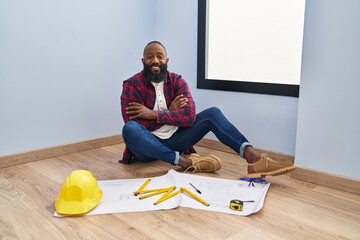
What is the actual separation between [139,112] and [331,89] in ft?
3.12

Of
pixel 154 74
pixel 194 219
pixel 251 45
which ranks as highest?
pixel 251 45

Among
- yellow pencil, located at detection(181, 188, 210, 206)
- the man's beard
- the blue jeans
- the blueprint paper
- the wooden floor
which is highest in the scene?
the man's beard

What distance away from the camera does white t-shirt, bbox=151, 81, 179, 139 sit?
1716 millimetres

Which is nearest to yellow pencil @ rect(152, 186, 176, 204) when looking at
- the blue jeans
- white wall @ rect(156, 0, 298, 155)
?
the blue jeans

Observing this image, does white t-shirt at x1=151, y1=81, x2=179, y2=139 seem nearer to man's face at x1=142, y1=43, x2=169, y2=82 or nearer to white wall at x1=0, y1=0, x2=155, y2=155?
man's face at x1=142, y1=43, x2=169, y2=82

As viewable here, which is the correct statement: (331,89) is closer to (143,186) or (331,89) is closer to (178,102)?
(178,102)

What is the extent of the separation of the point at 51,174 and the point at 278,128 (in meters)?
1.30

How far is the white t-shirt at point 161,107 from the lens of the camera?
172 centimetres

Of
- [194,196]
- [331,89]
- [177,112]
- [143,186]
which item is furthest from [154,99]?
[331,89]

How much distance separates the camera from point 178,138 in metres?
1.72

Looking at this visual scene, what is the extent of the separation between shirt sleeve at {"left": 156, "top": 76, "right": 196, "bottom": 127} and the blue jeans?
0.06 meters

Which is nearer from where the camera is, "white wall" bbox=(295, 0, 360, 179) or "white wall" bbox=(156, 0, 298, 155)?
"white wall" bbox=(295, 0, 360, 179)

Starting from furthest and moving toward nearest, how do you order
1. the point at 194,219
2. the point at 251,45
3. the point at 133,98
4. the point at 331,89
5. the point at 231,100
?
the point at 231,100
the point at 251,45
the point at 133,98
the point at 331,89
the point at 194,219

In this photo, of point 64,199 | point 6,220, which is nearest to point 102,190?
point 64,199
